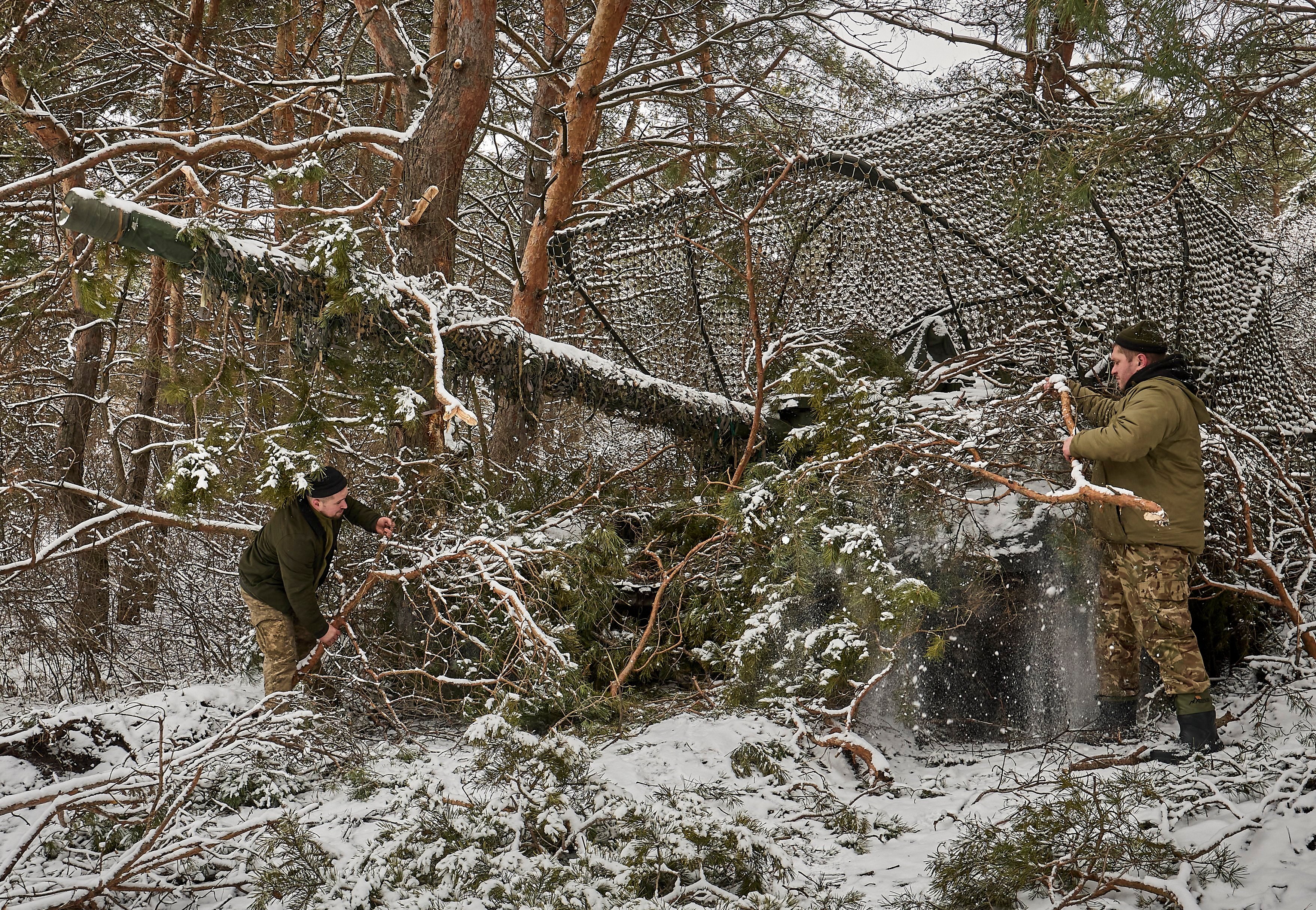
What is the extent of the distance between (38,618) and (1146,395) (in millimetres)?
6139

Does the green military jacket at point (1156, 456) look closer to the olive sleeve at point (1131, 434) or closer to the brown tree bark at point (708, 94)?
the olive sleeve at point (1131, 434)

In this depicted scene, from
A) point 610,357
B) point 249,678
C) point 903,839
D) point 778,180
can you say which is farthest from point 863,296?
point 249,678

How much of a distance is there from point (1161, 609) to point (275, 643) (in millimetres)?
4142

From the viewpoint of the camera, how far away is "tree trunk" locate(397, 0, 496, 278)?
5801 mm

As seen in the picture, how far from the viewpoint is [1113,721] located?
172 inches

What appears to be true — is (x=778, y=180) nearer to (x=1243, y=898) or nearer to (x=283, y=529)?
(x=283, y=529)

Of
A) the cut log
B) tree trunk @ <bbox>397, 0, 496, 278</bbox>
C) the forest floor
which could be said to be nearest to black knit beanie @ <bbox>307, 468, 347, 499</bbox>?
the cut log

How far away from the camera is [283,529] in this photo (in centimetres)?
445

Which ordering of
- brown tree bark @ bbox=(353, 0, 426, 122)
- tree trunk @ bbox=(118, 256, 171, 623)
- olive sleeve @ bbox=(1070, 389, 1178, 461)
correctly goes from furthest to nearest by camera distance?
brown tree bark @ bbox=(353, 0, 426, 122) < tree trunk @ bbox=(118, 256, 171, 623) < olive sleeve @ bbox=(1070, 389, 1178, 461)

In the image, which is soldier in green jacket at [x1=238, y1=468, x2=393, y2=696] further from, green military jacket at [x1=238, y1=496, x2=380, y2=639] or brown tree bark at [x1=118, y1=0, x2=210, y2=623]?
brown tree bark at [x1=118, y1=0, x2=210, y2=623]

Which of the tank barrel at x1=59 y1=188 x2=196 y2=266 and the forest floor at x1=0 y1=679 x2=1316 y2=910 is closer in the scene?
the forest floor at x1=0 y1=679 x2=1316 y2=910

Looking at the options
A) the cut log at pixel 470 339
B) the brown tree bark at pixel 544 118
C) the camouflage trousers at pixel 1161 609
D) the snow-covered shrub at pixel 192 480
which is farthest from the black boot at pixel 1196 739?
the brown tree bark at pixel 544 118

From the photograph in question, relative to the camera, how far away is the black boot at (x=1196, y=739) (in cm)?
376

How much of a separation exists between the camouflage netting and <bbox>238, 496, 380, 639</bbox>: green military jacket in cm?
238
